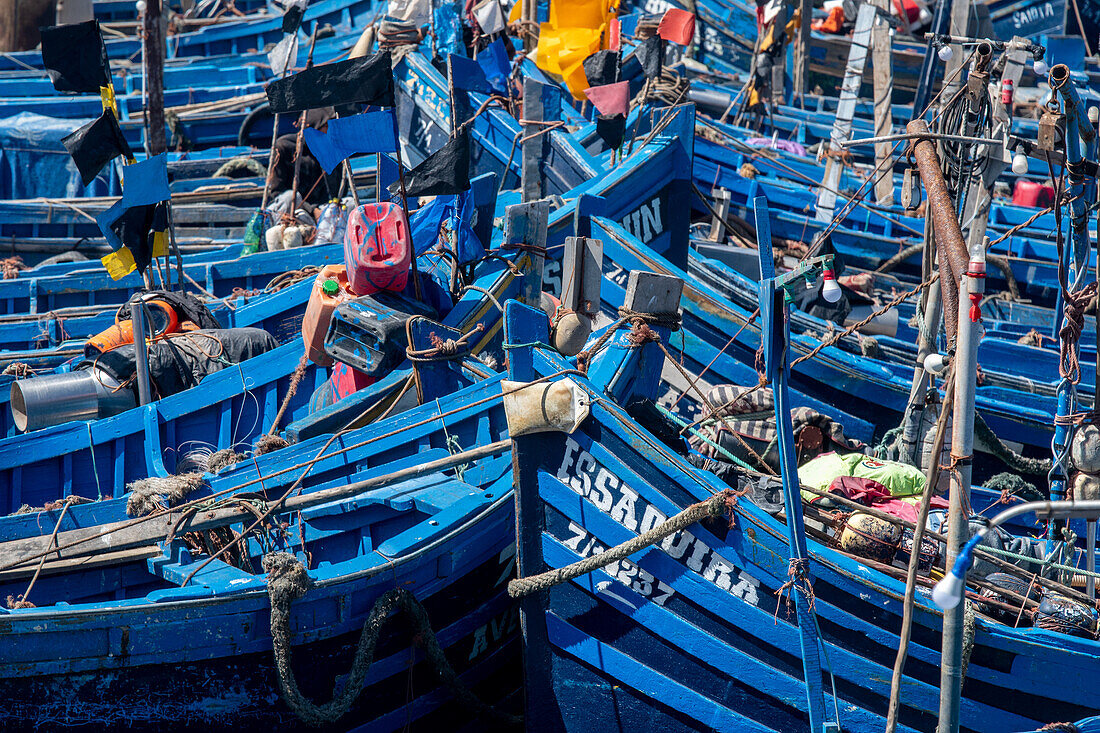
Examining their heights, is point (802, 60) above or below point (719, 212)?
above

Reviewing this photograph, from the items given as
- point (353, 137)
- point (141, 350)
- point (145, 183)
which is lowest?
point (141, 350)

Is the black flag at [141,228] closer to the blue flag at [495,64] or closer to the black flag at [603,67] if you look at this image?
the black flag at [603,67]

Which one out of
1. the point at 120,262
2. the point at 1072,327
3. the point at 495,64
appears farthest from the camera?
the point at 495,64

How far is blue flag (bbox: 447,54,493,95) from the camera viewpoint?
42.5 feet

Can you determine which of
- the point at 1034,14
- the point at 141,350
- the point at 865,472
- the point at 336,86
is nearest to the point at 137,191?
the point at 141,350

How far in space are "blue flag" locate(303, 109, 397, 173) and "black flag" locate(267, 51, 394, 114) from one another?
0.14m

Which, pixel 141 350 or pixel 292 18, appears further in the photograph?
pixel 292 18

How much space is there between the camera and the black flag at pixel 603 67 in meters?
12.4

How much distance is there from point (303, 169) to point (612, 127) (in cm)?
433

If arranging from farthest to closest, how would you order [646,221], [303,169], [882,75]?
[882,75] < [303,169] < [646,221]

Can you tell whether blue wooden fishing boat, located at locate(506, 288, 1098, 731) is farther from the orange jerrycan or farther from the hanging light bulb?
the orange jerrycan

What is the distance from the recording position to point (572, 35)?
12945 mm

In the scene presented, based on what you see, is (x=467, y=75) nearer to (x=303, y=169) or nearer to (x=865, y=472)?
(x=303, y=169)

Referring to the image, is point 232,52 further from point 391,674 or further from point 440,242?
point 391,674
